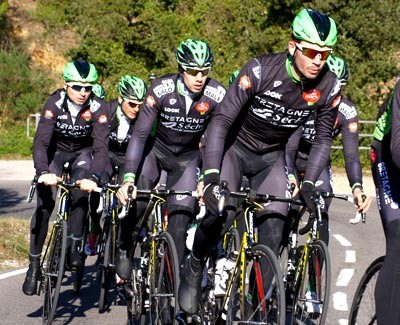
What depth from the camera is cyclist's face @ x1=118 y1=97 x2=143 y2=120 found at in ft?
31.2

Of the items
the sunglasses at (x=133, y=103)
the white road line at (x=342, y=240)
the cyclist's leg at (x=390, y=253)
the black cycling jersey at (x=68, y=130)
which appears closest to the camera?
the cyclist's leg at (x=390, y=253)

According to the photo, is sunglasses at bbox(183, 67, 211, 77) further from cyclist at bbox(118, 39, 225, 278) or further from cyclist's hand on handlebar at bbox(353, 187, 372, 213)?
cyclist's hand on handlebar at bbox(353, 187, 372, 213)

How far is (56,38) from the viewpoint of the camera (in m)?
49.1

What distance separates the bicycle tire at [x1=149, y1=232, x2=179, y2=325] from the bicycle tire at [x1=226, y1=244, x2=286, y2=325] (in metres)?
0.69

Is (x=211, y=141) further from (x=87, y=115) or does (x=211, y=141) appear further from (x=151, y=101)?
(x=87, y=115)

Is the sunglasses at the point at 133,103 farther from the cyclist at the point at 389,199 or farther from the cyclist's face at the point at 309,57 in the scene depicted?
the cyclist at the point at 389,199

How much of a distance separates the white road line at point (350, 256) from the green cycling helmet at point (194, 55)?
5.38 meters

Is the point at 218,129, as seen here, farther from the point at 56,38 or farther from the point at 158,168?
the point at 56,38

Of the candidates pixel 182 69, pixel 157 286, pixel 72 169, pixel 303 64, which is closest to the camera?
pixel 303 64

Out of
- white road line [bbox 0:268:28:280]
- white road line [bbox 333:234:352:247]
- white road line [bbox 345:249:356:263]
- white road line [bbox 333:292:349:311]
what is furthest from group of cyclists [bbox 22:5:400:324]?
white road line [bbox 333:234:352:247]

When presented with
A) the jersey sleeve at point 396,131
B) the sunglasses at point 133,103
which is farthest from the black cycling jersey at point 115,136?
the jersey sleeve at point 396,131

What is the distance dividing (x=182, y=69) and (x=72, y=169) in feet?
6.93

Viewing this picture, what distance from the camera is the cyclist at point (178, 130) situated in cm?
732

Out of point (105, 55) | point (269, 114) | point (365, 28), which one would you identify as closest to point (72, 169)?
point (269, 114)
